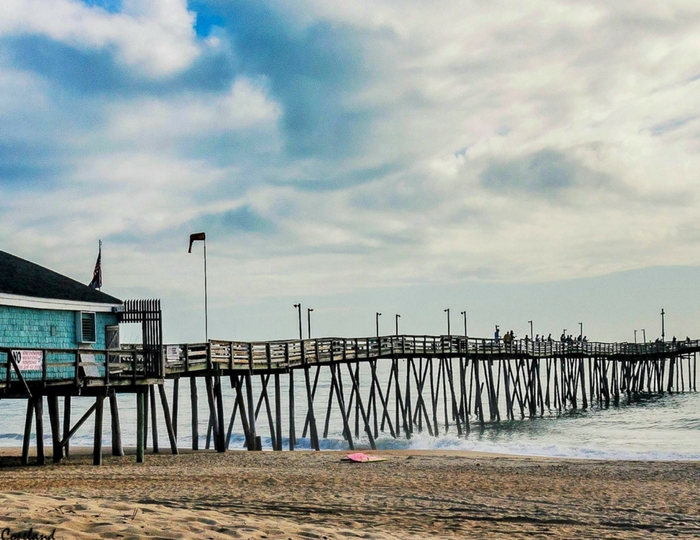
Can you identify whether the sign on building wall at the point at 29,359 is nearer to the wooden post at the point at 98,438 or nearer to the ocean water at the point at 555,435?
the wooden post at the point at 98,438

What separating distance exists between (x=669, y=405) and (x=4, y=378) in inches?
2005

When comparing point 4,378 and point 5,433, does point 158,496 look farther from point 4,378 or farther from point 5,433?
point 5,433

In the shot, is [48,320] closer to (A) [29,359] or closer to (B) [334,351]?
(A) [29,359]

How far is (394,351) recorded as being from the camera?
3516cm

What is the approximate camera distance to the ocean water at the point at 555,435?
32.6m

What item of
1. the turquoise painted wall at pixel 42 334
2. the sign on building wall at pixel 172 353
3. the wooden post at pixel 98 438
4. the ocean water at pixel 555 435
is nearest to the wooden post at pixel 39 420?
the turquoise painted wall at pixel 42 334

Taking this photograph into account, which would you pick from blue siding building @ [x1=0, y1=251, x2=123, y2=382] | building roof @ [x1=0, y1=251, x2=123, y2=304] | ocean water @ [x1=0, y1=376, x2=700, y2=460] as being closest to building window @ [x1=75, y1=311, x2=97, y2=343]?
blue siding building @ [x1=0, y1=251, x2=123, y2=382]

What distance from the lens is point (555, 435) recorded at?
39531mm

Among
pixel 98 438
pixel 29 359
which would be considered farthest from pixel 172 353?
pixel 29 359

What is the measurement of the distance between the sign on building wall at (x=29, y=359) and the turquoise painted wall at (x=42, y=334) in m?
0.30

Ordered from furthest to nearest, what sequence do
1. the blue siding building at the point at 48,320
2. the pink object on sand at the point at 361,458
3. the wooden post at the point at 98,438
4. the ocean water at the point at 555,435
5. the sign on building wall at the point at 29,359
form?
the ocean water at the point at 555,435, the pink object on sand at the point at 361,458, the wooden post at the point at 98,438, the blue siding building at the point at 48,320, the sign on building wall at the point at 29,359

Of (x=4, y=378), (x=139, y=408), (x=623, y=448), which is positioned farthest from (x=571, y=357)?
(x=4, y=378)

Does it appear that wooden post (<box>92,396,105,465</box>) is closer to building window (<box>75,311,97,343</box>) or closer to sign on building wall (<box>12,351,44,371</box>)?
building window (<box>75,311,97,343</box>)

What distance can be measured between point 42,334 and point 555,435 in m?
27.3
